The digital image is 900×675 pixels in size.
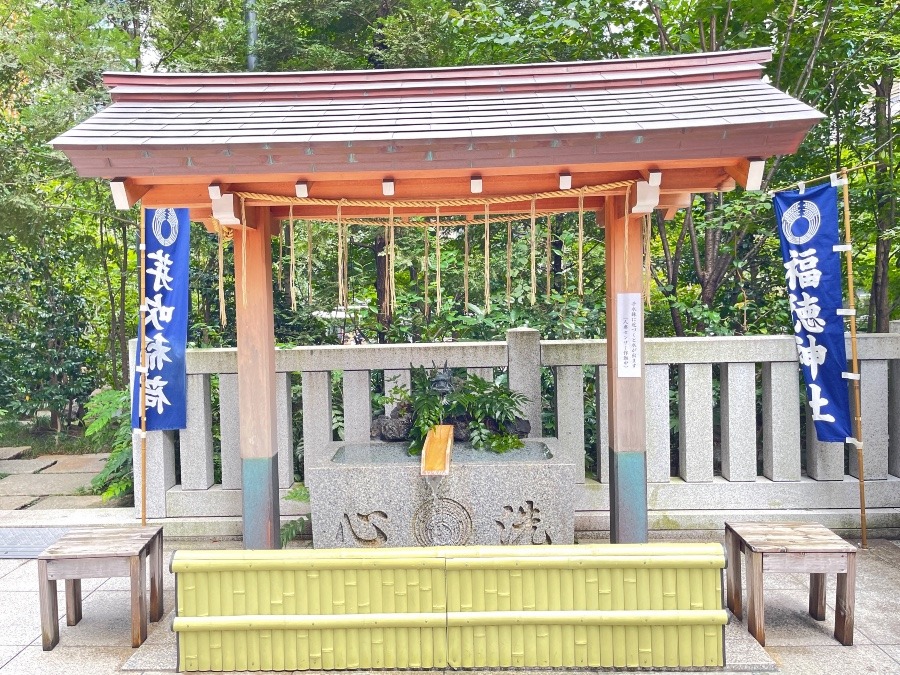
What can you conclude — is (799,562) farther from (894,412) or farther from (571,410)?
(894,412)

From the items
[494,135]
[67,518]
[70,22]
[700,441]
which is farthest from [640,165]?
[70,22]

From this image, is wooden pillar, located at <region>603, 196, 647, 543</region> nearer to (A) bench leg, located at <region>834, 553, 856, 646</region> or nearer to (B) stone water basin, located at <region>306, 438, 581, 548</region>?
(B) stone water basin, located at <region>306, 438, 581, 548</region>

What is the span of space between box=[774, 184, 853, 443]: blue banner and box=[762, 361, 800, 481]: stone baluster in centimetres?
25

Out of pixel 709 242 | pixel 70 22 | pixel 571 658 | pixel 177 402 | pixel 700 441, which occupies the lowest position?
pixel 571 658

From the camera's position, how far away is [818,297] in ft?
19.7

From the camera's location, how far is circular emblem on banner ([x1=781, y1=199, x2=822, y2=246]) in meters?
5.93

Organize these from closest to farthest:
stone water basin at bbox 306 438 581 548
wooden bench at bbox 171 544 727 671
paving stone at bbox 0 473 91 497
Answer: wooden bench at bbox 171 544 727 671, stone water basin at bbox 306 438 581 548, paving stone at bbox 0 473 91 497

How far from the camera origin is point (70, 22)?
914 centimetres

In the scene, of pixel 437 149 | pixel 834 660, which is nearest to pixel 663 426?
pixel 834 660

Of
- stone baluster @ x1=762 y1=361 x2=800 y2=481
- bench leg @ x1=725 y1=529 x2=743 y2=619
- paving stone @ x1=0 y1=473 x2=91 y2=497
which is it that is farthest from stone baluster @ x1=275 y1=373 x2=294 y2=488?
stone baluster @ x1=762 y1=361 x2=800 y2=481

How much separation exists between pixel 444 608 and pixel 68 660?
8.21ft

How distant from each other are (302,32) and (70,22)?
3.25 m

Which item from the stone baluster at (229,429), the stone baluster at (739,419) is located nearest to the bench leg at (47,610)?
the stone baluster at (229,429)

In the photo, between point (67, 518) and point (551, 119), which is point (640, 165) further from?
point (67, 518)
